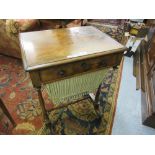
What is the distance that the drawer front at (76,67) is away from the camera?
2.81 ft

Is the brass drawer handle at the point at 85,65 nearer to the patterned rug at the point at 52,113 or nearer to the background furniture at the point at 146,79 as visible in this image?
the patterned rug at the point at 52,113

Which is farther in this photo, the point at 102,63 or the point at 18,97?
the point at 18,97

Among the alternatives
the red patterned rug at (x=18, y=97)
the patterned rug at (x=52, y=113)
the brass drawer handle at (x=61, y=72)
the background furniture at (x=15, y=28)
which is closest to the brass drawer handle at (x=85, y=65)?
the brass drawer handle at (x=61, y=72)

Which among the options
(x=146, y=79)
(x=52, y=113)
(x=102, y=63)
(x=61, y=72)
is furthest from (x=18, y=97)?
(x=146, y=79)

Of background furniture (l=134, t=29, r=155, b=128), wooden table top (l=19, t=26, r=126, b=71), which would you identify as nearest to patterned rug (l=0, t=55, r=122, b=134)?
background furniture (l=134, t=29, r=155, b=128)

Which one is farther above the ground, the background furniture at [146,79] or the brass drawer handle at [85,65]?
the brass drawer handle at [85,65]

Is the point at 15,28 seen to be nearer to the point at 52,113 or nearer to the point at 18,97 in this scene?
the point at 18,97

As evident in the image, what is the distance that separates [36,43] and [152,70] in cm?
138

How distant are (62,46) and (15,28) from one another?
44.2 inches

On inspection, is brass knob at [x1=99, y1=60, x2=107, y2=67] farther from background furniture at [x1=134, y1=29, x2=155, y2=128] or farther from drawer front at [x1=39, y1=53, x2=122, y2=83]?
background furniture at [x1=134, y1=29, x2=155, y2=128]

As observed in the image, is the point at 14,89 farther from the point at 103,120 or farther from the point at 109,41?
the point at 109,41

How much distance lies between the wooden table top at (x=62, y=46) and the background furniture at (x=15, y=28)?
0.83 metres

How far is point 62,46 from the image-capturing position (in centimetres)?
95

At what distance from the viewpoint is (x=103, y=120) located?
1.49 metres
